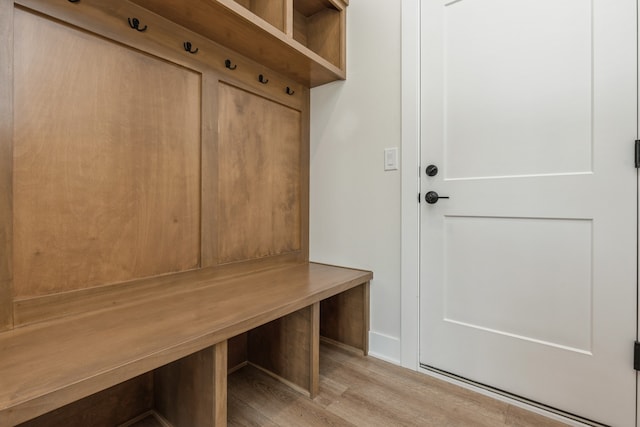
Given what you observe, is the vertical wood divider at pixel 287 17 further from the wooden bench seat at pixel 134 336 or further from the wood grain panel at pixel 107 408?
the wood grain panel at pixel 107 408

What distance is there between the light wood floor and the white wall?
23 centimetres

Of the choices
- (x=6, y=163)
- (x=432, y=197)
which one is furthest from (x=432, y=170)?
(x=6, y=163)

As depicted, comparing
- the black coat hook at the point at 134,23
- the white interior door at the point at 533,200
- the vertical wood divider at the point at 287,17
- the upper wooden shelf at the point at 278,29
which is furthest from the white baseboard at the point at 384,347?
the black coat hook at the point at 134,23

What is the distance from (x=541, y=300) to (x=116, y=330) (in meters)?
1.53

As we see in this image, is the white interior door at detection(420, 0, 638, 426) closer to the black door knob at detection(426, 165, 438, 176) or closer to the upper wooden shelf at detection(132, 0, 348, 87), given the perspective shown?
Answer: the black door knob at detection(426, 165, 438, 176)

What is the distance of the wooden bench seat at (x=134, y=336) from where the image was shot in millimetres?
639

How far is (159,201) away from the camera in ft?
4.12

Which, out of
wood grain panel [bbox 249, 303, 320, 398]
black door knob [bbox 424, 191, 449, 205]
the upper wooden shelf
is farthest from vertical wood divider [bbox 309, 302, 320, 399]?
the upper wooden shelf

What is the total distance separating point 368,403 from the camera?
128 cm

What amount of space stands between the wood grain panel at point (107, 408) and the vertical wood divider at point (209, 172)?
53 centimetres

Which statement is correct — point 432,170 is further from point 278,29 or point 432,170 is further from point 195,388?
point 195,388

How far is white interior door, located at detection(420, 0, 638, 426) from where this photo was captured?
1.10 meters

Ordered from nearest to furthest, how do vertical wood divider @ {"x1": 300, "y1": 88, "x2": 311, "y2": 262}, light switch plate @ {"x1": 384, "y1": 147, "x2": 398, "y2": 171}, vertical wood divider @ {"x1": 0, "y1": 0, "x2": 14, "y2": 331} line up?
vertical wood divider @ {"x1": 0, "y1": 0, "x2": 14, "y2": 331}, light switch plate @ {"x1": 384, "y1": 147, "x2": 398, "y2": 171}, vertical wood divider @ {"x1": 300, "y1": 88, "x2": 311, "y2": 262}

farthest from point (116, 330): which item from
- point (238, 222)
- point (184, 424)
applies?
point (238, 222)
